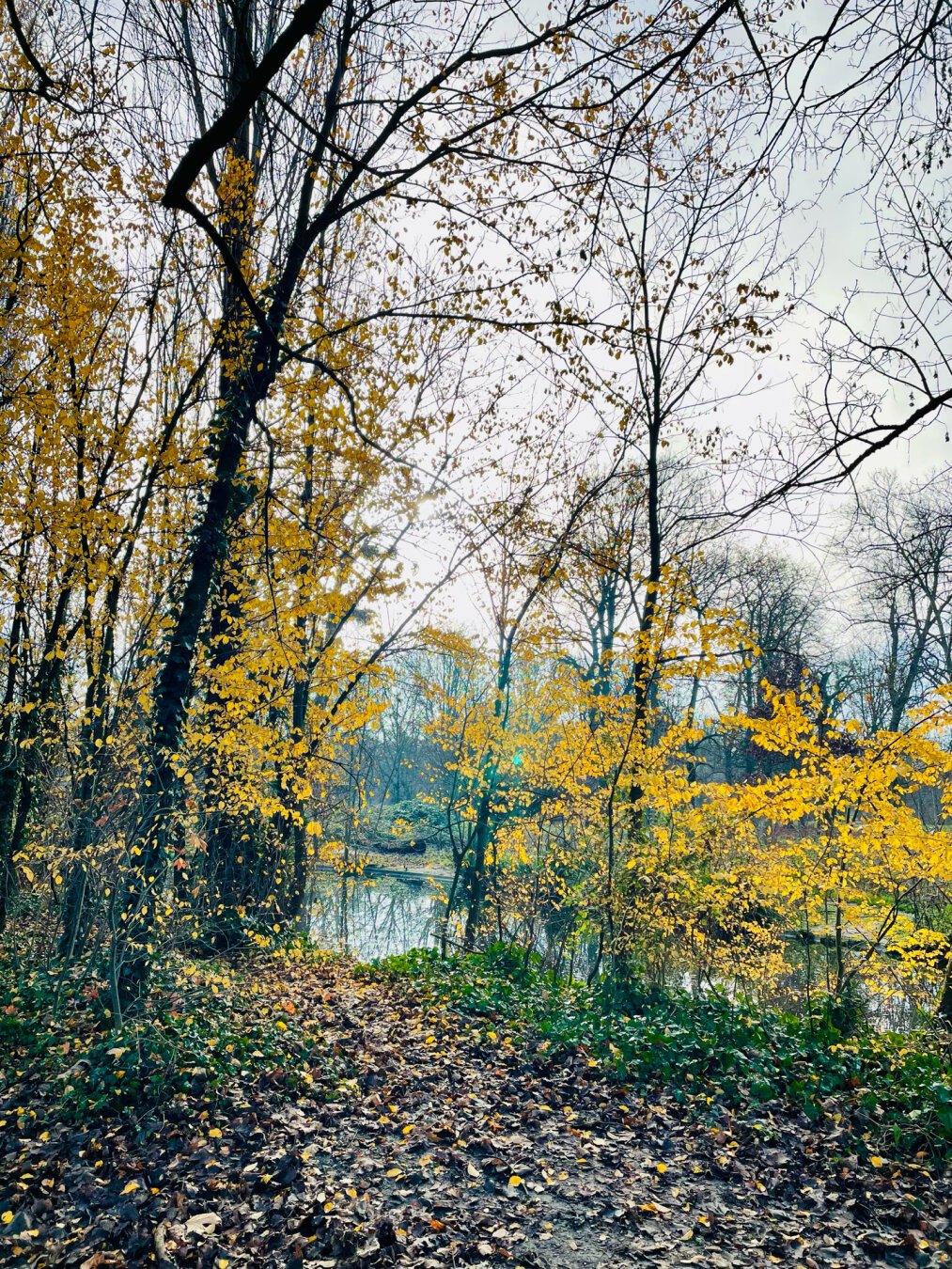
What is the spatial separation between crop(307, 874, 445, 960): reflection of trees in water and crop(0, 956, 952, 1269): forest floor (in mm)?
5520

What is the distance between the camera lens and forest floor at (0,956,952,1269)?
3441mm

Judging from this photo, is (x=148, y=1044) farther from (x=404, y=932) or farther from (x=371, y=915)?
(x=371, y=915)

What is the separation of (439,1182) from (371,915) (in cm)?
1457

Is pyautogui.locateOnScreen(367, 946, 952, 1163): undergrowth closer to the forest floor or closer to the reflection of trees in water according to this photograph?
the forest floor

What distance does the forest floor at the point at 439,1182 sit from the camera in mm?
3441

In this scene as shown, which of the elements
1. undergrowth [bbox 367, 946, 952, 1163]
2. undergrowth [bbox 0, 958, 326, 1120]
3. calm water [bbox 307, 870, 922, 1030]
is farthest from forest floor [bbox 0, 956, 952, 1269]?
calm water [bbox 307, 870, 922, 1030]

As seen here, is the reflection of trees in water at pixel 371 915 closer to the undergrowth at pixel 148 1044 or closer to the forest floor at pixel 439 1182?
the undergrowth at pixel 148 1044

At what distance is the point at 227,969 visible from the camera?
7.02 metres

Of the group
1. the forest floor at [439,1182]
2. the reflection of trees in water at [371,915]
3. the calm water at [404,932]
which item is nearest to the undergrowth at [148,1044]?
the forest floor at [439,1182]

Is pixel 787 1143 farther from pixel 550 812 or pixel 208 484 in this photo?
pixel 208 484

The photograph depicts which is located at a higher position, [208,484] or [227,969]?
[208,484]

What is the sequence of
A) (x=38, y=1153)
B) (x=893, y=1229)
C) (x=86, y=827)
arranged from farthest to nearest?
(x=86, y=827), (x=38, y=1153), (x=893, y=1229)

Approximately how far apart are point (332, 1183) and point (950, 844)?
5.31m

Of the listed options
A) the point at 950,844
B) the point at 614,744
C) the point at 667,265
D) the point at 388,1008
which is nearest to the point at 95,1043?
the point at 388,1008
